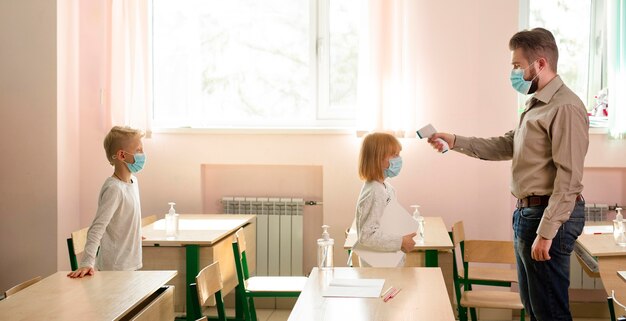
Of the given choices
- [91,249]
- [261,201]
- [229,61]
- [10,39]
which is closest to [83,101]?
[10,39]

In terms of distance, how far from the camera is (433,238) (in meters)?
4.56

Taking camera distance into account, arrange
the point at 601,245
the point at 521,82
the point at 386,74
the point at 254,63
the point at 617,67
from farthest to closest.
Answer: the point at 254,63 < the point at 386,74 < the point at 617,67 < the point at 601,245 < the point at 521,82

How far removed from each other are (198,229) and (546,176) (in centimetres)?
242

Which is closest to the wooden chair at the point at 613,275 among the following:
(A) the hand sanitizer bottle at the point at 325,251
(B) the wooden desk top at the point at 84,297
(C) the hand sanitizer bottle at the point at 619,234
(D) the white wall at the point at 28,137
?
(C) the hand sanitizer bottle at the point at 619,234

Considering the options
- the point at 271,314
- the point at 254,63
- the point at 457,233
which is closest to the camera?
the point at 457,233

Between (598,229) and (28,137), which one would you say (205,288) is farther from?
(28,137)

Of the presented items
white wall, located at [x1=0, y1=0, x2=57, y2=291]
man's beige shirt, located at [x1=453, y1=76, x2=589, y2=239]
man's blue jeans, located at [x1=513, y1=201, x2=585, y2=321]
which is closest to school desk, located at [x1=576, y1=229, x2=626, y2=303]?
man's blue jeans, located at [x1=513, y1=201, x2=585, y2=321]

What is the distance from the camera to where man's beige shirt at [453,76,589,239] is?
3.15 metres

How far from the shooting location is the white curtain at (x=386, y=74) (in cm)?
560

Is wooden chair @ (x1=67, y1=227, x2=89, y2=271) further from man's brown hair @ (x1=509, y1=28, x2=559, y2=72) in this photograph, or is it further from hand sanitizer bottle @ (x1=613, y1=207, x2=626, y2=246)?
hand sanitizer bottle @ (x1=613, y1=207, x2=626, y2=246)

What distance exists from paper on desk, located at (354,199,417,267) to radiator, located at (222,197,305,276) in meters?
2.16

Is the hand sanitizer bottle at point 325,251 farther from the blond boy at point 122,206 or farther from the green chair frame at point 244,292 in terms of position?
the blond boy at point 122,206

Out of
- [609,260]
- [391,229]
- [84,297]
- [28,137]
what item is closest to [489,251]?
[609,260]

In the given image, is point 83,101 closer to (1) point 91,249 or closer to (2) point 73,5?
(2) point 73,5
